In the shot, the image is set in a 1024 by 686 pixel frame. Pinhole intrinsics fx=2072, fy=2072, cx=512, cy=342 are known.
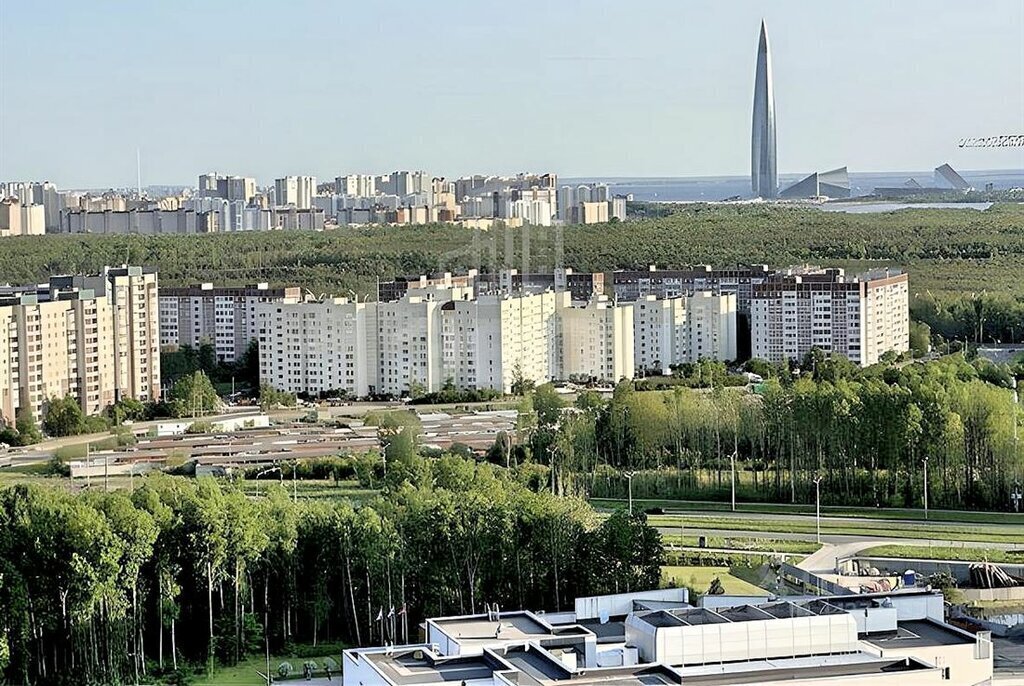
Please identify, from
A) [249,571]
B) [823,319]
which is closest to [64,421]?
[823,319]

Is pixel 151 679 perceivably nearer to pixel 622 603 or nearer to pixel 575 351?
pixel 622 603

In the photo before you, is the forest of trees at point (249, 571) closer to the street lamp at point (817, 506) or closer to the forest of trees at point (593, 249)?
the street lamp at point (817, 506)

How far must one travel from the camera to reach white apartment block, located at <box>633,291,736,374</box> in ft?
60.9

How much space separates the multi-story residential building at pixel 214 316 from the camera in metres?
19.8

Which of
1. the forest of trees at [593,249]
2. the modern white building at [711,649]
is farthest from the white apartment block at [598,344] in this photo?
the modern white building at [711,649]

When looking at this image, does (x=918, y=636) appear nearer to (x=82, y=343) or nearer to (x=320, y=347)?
(x=82, y=343)

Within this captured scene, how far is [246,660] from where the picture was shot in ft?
26.9

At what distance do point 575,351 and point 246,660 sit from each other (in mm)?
10282

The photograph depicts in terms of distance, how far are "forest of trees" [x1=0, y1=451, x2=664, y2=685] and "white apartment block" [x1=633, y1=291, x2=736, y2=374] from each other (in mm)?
9498

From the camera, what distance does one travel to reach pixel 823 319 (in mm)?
18922

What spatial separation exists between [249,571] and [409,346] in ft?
30.4

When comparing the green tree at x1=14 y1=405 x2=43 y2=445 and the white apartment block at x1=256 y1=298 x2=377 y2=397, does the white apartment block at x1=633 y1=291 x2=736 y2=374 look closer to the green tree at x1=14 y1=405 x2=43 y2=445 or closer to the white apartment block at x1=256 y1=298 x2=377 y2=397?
the white apartment block at x1=256 y1=298 x2=377 y2=397

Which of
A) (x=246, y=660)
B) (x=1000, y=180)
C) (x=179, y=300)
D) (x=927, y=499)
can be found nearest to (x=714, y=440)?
(x=927, y=499)

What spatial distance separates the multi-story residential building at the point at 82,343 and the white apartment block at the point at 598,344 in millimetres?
3583
